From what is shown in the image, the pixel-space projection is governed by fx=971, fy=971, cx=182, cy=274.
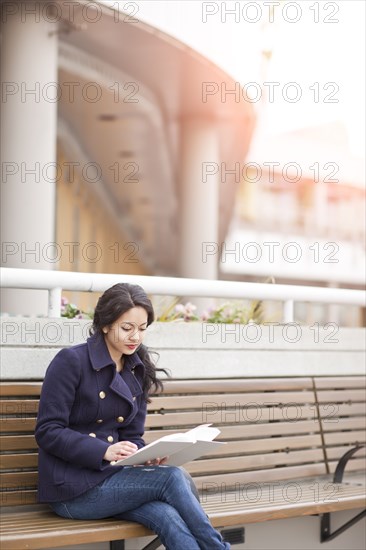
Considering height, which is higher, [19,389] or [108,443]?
[19,389]

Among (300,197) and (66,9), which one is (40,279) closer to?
(66,9)

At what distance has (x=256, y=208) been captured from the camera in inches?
1836

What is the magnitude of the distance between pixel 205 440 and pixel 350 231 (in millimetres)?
47158

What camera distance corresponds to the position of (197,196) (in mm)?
17031

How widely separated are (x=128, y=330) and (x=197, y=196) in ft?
41.6

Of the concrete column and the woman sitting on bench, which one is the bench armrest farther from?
the concrete column

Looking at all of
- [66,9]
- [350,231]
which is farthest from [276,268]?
[66,9]

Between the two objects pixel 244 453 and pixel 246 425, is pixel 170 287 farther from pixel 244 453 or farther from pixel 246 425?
pixel 244 453

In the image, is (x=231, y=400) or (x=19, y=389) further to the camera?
(x=231, y=400)

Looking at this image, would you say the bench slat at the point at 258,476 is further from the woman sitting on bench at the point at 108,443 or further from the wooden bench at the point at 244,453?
the woman sitting on bench at the point at 108,443

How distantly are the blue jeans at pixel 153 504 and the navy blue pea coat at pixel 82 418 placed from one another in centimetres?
7

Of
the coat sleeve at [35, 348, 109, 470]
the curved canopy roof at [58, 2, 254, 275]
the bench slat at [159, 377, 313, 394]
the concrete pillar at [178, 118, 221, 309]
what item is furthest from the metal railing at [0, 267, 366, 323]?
the concrete pillar at [178, 118, 221, 309]

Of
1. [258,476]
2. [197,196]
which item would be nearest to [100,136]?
[197,196]

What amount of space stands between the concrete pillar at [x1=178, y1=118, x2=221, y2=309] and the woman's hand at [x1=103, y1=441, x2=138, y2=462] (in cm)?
1206
